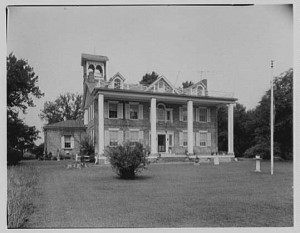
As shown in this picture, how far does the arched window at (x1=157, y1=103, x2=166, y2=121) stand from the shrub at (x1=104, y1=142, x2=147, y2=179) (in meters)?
12.6

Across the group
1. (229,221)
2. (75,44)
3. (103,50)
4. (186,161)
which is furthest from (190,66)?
(186,161)

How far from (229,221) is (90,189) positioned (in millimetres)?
5012

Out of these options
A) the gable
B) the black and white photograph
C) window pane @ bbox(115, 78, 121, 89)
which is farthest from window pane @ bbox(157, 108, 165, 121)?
the black and white photograph

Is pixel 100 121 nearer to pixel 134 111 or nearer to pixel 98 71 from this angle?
pixel 134 111

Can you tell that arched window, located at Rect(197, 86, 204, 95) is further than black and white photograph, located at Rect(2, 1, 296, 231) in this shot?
Yes

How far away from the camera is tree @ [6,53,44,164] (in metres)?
8.73

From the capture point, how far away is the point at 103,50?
1061cm

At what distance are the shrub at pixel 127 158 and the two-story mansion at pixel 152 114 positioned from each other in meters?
8.49

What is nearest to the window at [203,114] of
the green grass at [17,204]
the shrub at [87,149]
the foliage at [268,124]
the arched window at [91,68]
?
the foliage at [268,124]

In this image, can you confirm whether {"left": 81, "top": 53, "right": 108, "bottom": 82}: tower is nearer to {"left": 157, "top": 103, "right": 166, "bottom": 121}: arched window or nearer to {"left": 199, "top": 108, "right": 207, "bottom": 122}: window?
{"left": 157, "top": 103, "right": 166, "bottom": 121}: arched window

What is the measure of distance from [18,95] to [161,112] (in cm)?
1637

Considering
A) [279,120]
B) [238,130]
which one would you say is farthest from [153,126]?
[238,130]

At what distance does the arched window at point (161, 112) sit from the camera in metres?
25.3

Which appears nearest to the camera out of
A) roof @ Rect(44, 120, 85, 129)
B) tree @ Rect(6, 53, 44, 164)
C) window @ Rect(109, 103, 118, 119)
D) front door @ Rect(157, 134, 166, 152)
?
tree @ Rect(6, 53, 44, 164)
